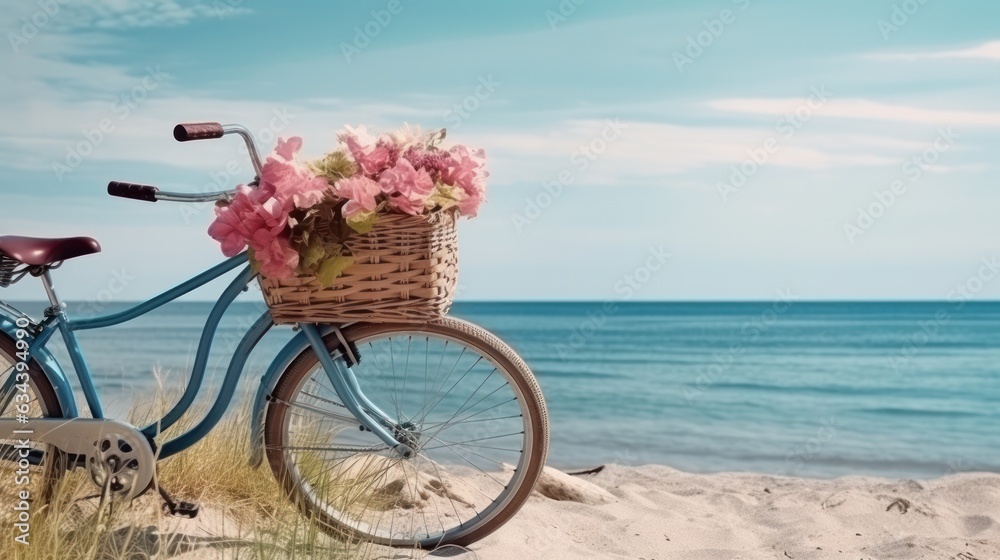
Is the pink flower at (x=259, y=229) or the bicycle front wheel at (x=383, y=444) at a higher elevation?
the pink flower at (x=259, y=229)

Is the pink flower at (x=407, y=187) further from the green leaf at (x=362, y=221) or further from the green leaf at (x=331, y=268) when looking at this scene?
the green leaf at (x=331, y=268)

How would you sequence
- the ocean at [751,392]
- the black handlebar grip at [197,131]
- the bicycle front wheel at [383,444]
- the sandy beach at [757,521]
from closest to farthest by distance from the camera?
1. the black handlebar grip at [197,131]
2. the bicycle front wheel at [383,444]
3. the sandy beach at [757,521]
4. the ocean at [751,392]

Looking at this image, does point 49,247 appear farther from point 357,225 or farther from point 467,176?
point 467,176

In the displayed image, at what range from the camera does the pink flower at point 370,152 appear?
312 cm

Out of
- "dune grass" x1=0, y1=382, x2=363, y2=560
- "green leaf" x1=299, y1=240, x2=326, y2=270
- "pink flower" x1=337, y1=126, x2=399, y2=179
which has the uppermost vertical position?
"pink flower" x1=337, y1=126, x2=399, y2=179

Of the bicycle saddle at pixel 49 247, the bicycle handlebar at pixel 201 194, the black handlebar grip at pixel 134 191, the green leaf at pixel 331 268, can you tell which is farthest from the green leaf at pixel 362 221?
the bicycle saddle at pixel 49 247

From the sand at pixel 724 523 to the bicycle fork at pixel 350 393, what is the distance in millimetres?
405

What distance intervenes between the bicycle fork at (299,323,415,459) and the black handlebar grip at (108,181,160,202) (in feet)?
2.24

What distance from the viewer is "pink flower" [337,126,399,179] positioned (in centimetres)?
312

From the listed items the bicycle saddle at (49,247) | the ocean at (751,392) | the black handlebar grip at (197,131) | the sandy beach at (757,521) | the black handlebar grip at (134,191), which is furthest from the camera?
the ocean at (751,392)

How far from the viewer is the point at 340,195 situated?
3002 millimetres

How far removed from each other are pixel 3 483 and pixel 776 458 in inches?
286

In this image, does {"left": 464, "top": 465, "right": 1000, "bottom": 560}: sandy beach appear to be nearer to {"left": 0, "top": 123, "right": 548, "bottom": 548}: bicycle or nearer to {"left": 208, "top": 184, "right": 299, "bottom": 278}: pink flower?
{"left": 0, "top": 123, "right": 548, "bottom": 548}: bicycle

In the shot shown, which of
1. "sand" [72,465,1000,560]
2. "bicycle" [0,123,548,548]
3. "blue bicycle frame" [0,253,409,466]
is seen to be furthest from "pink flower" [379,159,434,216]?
"sand" [72,465,1000,560]
